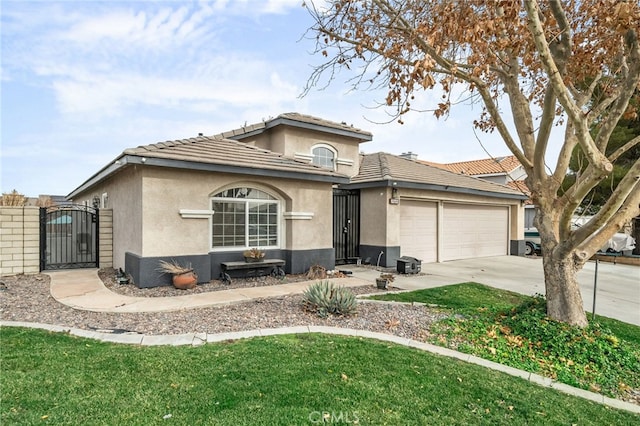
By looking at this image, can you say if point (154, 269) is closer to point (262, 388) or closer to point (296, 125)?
point (262, 388)

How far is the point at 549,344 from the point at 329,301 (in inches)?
139

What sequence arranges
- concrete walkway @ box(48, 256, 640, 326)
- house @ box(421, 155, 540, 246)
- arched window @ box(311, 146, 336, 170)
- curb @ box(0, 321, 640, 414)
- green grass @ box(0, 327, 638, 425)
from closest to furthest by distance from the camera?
green grass @ box(0, 327, 638, 425) → curb @ box(0, 321, 640, 414) → concrete walkway @ box(48, 256, 640, 326) → arched window @ box(311, 146, 336, 170) → house @ box(421, 155, 540, 246)

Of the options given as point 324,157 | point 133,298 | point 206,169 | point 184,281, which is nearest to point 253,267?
point 184,281

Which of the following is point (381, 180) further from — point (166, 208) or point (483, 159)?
point (483, 159)

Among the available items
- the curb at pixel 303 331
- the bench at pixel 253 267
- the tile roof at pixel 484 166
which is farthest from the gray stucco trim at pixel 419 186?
the tile roof at pixel 484 166

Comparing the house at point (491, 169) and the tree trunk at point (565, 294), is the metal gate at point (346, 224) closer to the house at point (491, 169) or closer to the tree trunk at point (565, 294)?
the tree trunk at point (565, 294)

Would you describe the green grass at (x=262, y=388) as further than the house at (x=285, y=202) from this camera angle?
No

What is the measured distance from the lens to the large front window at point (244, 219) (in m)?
9.95

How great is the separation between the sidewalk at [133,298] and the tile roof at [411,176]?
5.51 metres

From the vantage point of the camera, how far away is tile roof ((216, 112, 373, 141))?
546 inches

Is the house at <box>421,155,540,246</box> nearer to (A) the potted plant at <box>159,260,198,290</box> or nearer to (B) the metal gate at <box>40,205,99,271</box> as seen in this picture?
(A) the potted plant at <box>159,260,198,290</box>

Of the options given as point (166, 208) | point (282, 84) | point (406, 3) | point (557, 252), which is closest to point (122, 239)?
point (166, 208)

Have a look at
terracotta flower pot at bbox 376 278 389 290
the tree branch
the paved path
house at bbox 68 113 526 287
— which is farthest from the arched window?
the tree branch

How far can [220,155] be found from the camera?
32.1 feet
